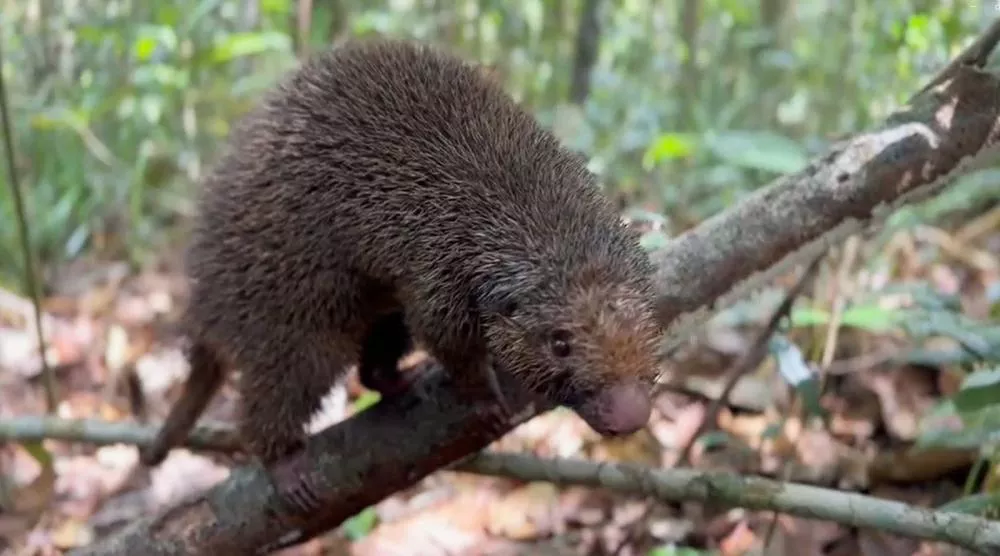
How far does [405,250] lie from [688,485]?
0.95 metres

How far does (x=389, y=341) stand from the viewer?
10.1ft

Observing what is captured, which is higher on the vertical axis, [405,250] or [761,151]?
[761,151]

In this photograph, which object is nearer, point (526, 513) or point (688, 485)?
point (688, 485)

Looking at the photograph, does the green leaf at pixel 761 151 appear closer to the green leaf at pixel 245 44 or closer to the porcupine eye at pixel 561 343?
the porcupine eye at pixel 561 343

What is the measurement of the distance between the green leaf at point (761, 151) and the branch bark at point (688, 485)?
5.29 ft

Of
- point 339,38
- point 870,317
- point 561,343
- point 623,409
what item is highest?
point 339,38

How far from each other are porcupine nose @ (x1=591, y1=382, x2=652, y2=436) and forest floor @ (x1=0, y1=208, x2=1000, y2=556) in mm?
1133

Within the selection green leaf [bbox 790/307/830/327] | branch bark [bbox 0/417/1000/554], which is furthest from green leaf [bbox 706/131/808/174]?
branch bark [bbox 0/417/1000/554]

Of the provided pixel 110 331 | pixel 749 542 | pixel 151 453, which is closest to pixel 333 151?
pixel 151 453

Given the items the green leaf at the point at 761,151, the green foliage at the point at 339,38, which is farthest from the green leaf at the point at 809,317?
the green foliage at the point at 339,38

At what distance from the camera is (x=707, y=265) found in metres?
2.61

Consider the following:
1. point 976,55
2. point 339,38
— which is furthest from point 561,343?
point 339,38

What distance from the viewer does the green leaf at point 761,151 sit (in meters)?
3.75

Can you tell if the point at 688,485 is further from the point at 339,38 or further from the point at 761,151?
the point at 339,38
